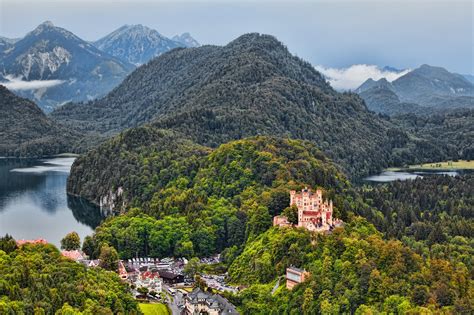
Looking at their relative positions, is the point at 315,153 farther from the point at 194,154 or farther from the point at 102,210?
the point at 102,210

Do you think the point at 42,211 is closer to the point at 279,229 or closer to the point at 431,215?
the point at 279,229

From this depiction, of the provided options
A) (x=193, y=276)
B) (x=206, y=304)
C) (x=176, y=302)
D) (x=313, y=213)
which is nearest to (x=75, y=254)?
(x=193, y=276)

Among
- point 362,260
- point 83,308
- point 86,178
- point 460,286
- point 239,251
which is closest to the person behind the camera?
point 83,308

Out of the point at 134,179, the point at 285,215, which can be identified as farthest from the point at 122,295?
the point at 134,179

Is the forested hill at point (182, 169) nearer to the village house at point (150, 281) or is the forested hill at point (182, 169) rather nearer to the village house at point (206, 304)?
the village house at point (150, 281)

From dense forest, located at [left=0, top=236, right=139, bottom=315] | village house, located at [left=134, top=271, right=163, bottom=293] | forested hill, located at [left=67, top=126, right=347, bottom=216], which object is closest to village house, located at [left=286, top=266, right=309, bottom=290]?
village house, located at [left=134, top=271, right=163, bottom=293]

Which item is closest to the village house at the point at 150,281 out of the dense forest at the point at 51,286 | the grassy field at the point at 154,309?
the grassy field at the point at 154,309
